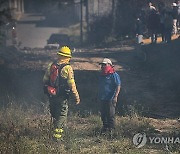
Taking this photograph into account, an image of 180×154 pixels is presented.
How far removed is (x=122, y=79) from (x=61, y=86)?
7510 millimetres

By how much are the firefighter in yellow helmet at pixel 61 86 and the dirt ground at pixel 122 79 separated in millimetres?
2513

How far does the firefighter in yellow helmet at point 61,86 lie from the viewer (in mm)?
8297

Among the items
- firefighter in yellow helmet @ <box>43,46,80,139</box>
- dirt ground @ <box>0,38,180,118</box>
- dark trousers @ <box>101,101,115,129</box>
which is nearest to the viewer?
firefighter in yellow helmet @ <box>43,46,80,139</box>

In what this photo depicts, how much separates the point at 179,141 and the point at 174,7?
11.2 m

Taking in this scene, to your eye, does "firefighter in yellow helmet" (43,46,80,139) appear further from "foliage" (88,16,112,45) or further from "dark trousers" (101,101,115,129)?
"foliage" (88,16,112,45)

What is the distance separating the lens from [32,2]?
59.0 metres

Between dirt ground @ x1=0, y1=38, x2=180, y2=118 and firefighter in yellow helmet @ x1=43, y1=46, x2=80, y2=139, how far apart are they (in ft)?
8.24

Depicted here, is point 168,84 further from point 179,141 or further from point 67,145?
point 67,145

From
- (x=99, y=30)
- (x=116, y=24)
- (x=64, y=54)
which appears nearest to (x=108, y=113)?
(x=64, y=54)

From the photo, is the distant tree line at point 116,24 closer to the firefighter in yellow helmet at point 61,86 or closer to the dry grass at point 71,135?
the dry grass at point 71,135

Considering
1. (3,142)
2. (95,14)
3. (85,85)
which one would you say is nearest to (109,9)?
(95,14)

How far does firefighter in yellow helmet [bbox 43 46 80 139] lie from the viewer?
8297mm

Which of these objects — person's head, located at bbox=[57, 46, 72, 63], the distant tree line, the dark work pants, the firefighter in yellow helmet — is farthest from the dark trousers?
the distant tree line

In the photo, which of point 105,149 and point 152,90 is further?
point 152,90
